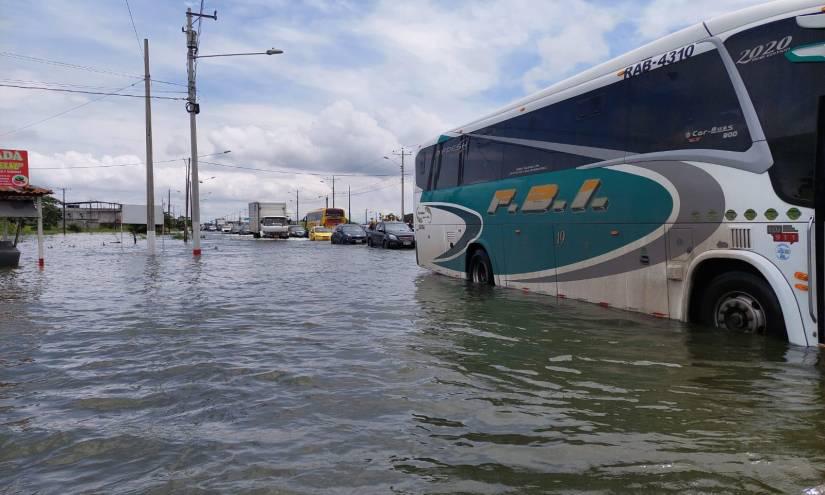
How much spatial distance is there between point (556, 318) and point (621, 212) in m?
1.75

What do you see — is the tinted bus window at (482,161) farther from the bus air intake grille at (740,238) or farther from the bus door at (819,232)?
the bus door at (819,232)

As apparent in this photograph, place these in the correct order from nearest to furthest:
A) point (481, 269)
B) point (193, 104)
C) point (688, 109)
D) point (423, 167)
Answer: point (688, 109)
point (481, 269)
point (423, 167)
point (193, 104)

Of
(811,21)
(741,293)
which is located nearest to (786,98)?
→ (811,21)

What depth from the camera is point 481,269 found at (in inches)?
498

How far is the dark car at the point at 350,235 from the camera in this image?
1563 inches

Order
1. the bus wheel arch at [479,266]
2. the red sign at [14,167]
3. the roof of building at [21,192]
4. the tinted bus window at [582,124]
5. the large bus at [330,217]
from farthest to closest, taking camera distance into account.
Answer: the large bus at [330,217], the red sign at [14,167], the roof of building at [21,192], the bus wheel arch at [479,266], the tinted bus window at [582,124]

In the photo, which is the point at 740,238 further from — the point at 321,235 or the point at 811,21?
the point at 321,235

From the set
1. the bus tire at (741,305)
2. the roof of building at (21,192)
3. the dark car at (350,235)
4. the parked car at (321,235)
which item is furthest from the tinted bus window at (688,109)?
the parked car at (321,235)

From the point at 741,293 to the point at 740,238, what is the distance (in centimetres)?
62

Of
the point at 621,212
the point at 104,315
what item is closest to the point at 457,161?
the point at 621,212

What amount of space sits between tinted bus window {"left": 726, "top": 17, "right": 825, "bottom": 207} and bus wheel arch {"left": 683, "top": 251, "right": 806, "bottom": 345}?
0.78 m

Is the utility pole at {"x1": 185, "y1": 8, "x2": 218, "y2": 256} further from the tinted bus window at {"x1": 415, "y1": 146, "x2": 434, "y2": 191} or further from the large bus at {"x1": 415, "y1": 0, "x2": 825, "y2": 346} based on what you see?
the large bus at {"x1": 415, "y1": 0, "x2": 825, "y2": 346}

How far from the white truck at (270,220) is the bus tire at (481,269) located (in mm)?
44048

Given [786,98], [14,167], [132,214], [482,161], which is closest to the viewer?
[786,98]
